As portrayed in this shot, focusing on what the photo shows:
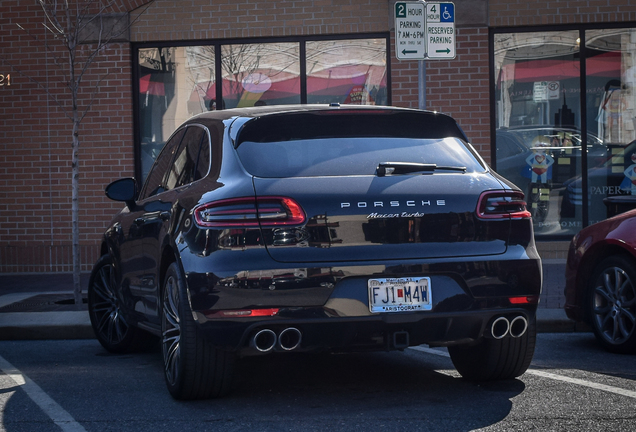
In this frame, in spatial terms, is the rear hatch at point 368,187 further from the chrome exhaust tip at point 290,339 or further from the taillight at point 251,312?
the chrome exhaust tip at point 290,339

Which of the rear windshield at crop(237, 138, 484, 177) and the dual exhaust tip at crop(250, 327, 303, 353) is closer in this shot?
the dual exhaust tip at crop(250, 327, 303, 353)

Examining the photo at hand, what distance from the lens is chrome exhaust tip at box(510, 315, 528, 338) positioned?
4.92m

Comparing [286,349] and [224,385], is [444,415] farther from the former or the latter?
[224,385]

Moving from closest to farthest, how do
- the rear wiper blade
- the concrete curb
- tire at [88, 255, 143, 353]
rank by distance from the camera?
the rear wiper blade → tire at [88, 255, 143, 353] → the concrete curb

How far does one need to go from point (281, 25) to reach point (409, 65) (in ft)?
5.85

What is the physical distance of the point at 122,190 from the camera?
20.8ft

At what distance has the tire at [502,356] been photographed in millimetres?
5305

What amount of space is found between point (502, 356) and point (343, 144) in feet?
5.08

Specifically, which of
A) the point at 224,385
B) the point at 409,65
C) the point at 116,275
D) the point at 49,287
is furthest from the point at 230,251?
the point at 409,65

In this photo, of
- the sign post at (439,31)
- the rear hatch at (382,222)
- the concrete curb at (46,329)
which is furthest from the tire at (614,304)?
the concrete curb at (46,329)

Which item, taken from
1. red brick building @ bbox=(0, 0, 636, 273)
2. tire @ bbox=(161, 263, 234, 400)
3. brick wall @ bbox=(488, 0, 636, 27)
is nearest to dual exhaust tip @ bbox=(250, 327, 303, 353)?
tire @ bbox=(161, 263, 234, 400)

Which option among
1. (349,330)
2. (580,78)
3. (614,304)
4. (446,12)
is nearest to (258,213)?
(349,330)

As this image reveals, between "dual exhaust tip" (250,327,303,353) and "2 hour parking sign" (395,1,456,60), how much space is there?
14.4 feet

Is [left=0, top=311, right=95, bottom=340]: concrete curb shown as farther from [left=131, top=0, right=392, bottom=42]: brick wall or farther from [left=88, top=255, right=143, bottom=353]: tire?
[left=131, top=0, right=392, bottom=42]: brick wall
